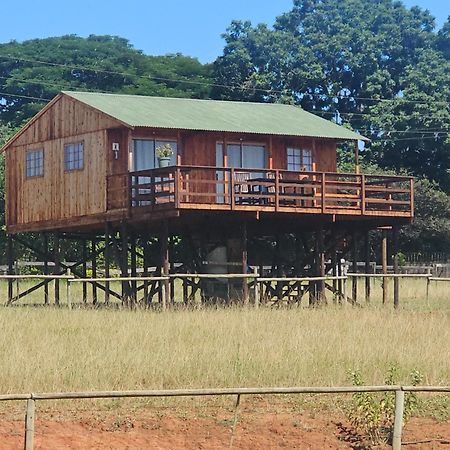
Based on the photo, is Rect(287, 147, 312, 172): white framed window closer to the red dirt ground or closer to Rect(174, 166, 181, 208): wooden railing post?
Rect(174, 166, 181, 208): wooden railing post

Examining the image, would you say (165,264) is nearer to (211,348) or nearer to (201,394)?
(211,348)

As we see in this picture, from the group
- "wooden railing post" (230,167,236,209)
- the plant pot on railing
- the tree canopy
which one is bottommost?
"wooden railing post" (230,167,236,209)

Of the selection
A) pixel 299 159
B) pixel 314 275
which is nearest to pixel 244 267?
pixel 314 275

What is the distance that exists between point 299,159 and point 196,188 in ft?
13.5

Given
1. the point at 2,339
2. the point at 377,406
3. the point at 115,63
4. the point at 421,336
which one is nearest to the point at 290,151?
the point at 421,336

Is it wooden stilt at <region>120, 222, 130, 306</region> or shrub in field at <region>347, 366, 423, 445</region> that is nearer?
shrub in field at <region>347, 366, 423, 445</region>

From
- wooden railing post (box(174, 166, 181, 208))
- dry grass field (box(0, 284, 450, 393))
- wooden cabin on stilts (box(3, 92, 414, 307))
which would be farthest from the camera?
wooden cabin on stilts (box(3, 92, 414, 307))

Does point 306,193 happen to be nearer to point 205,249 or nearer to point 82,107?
point 205,249

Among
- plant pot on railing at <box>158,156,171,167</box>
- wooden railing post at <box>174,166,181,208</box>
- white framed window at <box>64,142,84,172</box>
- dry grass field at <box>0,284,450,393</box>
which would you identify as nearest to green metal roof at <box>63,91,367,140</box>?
plant pot on railing at <box>158,156,171,167</box>

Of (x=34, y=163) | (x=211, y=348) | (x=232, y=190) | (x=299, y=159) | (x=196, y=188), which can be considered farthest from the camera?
(x=34, y=163)

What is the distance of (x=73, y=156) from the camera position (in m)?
38.1

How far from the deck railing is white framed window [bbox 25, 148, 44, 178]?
402cm

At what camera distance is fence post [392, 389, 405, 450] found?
56.3ft

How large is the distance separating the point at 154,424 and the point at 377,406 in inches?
128
